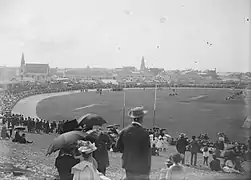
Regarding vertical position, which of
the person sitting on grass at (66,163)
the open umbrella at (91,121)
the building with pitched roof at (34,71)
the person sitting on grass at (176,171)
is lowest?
the person sitting on grass at (66,163)

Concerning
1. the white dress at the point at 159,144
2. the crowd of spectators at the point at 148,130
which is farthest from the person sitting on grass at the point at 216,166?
the white dress at the point at 159,144

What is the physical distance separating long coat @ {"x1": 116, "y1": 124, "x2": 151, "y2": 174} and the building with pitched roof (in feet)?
27.2

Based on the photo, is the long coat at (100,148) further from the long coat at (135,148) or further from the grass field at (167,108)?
the grass field at (167,108)

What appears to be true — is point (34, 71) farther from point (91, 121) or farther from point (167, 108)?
point (91, 121)

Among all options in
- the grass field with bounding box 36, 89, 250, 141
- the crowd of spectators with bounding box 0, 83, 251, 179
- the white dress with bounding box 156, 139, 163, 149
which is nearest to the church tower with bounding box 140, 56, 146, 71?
the crowd of spectators with bounding box 0, 83, 251, 179

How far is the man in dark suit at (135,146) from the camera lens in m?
2.79

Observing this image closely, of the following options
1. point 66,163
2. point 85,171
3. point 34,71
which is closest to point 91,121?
point 66,163

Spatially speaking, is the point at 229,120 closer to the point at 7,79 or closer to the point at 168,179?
the point at 168,179

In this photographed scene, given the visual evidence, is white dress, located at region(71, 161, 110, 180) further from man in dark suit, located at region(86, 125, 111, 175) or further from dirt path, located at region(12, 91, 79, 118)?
dirt path, located at region(12, 91, 79, 118)

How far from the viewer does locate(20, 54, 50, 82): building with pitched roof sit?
10661 millimetres

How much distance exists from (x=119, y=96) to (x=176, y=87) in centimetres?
237

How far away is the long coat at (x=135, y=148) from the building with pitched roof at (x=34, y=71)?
27.2 feet

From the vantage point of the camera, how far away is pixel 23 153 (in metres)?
6.46

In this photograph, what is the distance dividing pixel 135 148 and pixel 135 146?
2 cm
